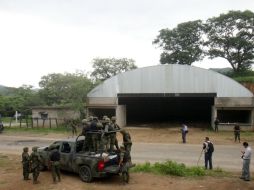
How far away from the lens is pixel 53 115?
3962cm

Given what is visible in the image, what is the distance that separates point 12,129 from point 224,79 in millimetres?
22473

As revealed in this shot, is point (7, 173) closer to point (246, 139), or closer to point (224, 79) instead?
point (246, 139)

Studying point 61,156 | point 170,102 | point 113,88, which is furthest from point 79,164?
point 170,102

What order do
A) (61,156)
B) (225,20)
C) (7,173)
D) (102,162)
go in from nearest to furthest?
(102,162), (61,156), (7,173), (225,20)

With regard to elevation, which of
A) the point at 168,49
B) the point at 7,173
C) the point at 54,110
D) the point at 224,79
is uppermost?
the point at 168,49

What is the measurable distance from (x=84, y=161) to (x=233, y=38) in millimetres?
48877

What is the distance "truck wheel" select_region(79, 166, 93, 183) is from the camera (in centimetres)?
1443

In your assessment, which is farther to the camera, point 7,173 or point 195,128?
point 195,128

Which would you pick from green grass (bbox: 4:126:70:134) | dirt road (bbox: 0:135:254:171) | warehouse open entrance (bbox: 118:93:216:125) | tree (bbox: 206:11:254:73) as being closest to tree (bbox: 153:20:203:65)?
tree (bbox: 206:11:254:73)

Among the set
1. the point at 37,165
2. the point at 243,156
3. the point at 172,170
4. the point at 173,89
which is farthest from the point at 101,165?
the point at 173,89

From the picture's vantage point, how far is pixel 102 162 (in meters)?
14.2

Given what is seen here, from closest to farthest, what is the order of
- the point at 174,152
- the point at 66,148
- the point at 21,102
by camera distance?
the point at 66,148, the point at 174,152, the point at 21,102

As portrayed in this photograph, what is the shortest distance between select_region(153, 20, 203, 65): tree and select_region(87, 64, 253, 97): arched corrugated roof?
28781 mm

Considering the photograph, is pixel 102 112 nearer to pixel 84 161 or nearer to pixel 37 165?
pixel 37 165
